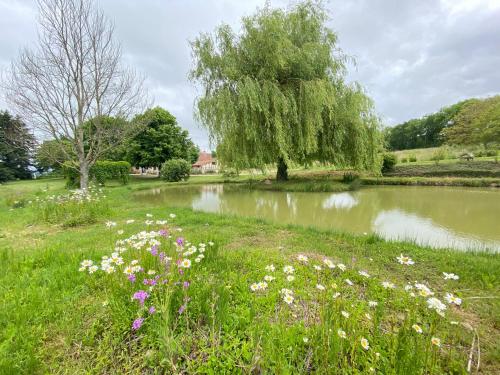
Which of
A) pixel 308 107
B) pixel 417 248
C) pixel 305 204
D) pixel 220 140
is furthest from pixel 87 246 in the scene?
pixel 308 107

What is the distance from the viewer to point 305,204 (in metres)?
8.40

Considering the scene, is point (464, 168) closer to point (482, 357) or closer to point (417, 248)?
point (417, 248)

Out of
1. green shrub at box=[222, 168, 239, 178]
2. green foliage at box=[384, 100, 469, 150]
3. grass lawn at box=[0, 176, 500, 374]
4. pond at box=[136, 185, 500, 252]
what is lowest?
pond at box=[136, 185, 500, 252]

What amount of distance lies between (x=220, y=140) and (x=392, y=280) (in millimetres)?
9350

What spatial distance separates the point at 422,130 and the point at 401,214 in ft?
197

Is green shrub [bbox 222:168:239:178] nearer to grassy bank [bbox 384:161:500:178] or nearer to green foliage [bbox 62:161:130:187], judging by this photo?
green foliage [bbox 62:161:130:187]

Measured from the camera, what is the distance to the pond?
4.82 m

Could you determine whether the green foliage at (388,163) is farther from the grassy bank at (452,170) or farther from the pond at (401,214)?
the pond at (401,214)

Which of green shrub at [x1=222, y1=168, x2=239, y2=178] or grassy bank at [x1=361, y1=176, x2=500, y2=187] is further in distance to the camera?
green shrub at [x1=222, y1=168, x2=239, y2=178]

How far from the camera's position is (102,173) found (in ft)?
51.1

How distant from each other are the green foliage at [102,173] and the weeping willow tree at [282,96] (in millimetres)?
8859

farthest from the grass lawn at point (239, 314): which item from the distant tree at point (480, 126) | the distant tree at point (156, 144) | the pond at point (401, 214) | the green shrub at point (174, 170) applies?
the distant tree at point (156, 144)

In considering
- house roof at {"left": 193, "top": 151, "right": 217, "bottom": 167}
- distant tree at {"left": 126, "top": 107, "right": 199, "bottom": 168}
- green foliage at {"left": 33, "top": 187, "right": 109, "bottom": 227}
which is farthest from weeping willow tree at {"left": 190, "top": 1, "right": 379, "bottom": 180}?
house roof at {"left": 193, "top": 151, "right": 217, "bottom": 167}

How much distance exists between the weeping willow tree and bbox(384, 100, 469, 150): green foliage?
43299 mm
